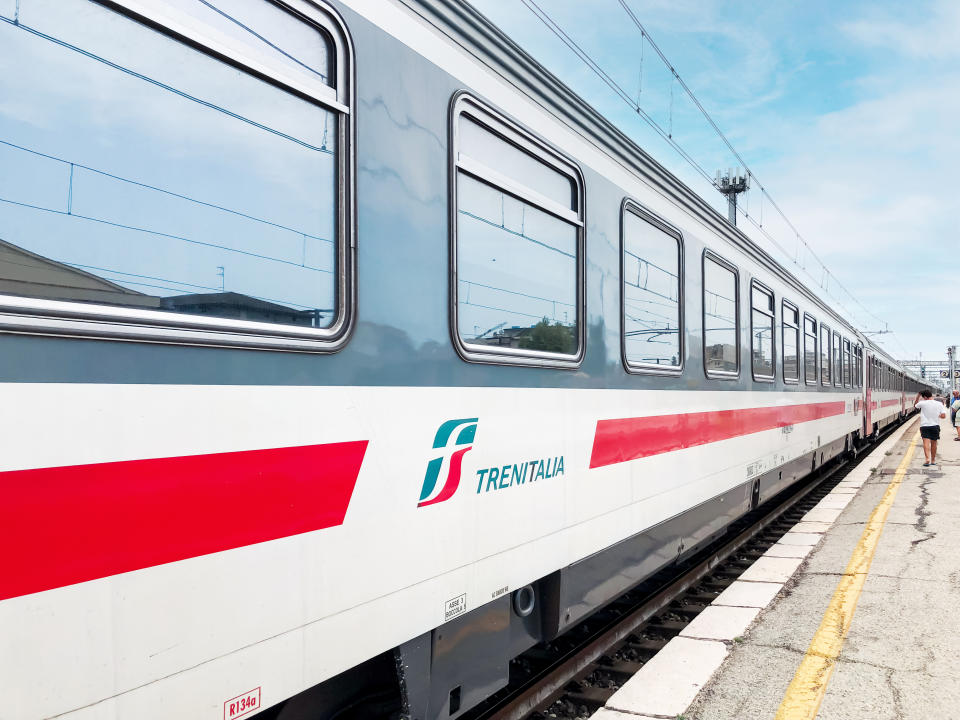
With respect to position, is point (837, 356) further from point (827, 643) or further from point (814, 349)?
point (827, 643)

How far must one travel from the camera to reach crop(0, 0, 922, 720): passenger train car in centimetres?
168

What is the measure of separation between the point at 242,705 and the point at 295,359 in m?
0.95

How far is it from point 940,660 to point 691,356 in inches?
90.4

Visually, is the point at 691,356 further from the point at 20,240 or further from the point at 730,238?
the point at 20,240

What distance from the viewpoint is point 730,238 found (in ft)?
21.8

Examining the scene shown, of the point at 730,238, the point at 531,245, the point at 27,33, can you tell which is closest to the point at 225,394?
the point at 27,33

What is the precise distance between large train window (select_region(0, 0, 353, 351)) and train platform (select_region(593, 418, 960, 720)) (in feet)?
8.68

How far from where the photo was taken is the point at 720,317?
6.18 metres

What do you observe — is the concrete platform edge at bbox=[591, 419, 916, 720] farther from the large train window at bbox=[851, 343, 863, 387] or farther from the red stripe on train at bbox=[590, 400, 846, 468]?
the large train window at bbox=[851, 343, 863, 387]

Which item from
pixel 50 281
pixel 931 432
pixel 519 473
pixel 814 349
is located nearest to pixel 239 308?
pixel 50 281

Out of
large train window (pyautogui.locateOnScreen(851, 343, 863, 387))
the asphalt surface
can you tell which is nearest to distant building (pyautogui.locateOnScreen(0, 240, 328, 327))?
the asphalt surface

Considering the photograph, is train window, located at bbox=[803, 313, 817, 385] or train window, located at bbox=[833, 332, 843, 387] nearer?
train window, located at bbox=[803, 313, 817, 385]

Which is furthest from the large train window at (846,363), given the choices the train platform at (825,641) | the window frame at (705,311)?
the window frame at (705,311)

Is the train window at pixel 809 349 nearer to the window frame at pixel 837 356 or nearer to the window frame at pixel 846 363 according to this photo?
the window frame at pixel 837 356
